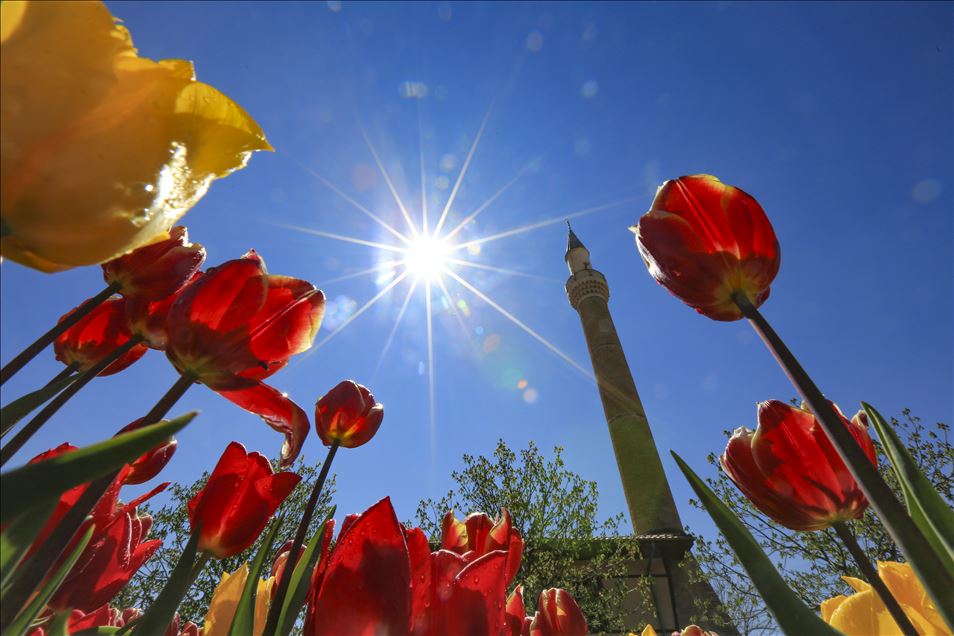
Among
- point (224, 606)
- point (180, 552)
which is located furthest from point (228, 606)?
point (180, 552)

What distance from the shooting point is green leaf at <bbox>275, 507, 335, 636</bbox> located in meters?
0.74

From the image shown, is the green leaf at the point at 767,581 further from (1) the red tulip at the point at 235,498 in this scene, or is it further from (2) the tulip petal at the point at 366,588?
(1) the red tulip at the point at 235,498

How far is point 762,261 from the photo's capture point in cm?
82

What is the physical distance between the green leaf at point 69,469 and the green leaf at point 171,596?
365 mm

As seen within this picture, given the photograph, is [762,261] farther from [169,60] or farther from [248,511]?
[248,511]

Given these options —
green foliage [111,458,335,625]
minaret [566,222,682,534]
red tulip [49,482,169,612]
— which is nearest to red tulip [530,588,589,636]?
red tulip [49,482,169,612]

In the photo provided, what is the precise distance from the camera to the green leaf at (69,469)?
1.15 ft

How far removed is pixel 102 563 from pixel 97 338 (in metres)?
0.41

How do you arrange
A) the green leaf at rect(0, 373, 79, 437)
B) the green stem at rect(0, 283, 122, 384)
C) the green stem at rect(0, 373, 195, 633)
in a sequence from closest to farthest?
the green stem at rect(0, 373, 195, 633) < the green leaf at rect(0, 373, 79, 437) < the green stem at rect(0, 283, 122, 384)

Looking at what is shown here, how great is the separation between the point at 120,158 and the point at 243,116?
0.37ft

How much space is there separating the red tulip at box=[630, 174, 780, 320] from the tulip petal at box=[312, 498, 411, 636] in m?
0.60

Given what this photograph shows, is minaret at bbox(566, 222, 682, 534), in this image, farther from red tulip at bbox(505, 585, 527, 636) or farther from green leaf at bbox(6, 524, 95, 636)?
green leaf at bbox(6, 524, 95, 636)

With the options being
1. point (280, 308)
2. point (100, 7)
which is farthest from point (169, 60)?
point (280, 308)

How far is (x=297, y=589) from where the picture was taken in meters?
0.80
